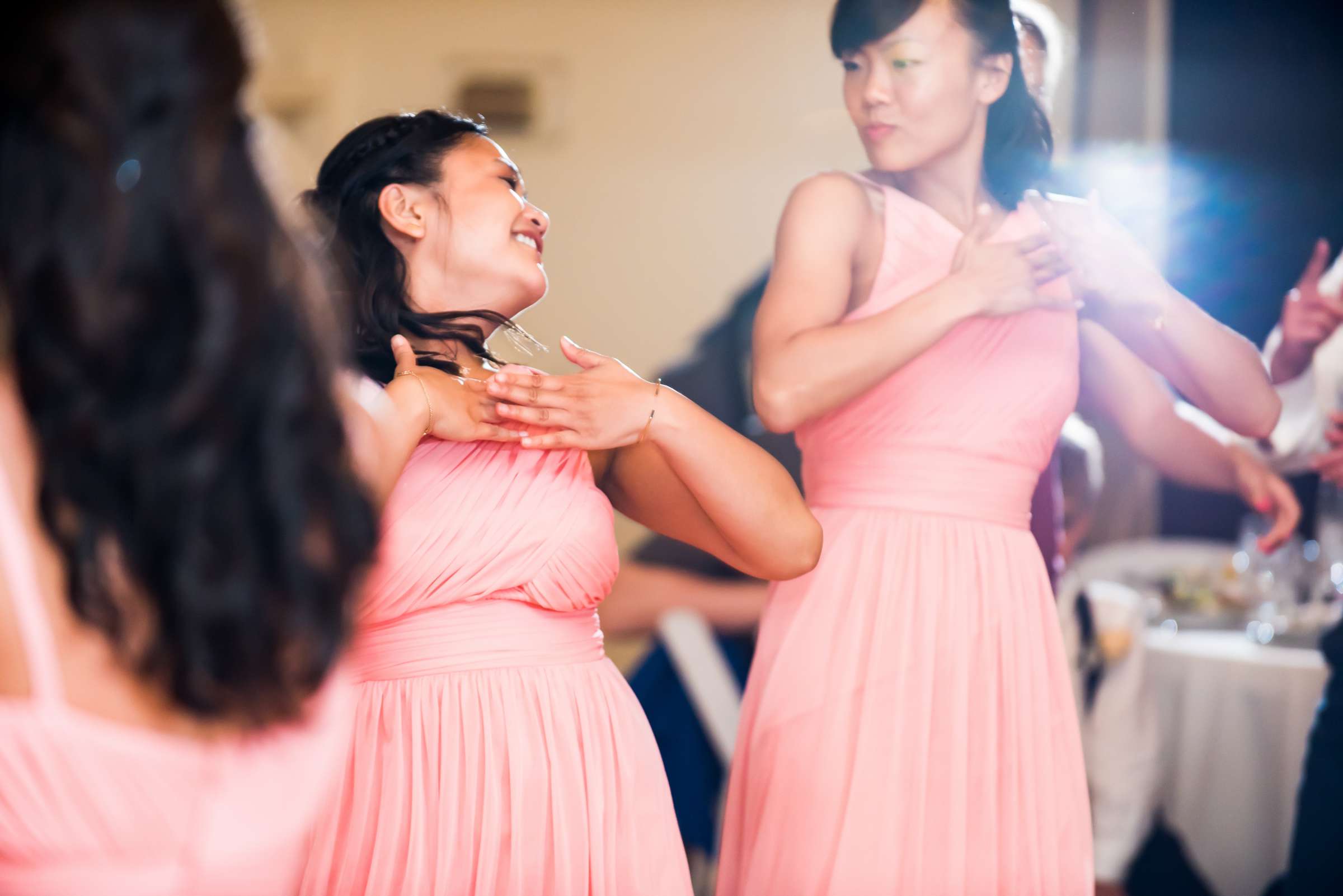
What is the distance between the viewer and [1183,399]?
1937mm

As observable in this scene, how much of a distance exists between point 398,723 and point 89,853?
448mm

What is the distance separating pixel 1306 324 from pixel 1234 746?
3.18 feet

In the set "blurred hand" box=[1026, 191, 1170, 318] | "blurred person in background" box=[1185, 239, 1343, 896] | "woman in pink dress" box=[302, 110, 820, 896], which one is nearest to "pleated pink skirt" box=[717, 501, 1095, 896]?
"woman in pink dress" box=[302, 110, 820, 896]

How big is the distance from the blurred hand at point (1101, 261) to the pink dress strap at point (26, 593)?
1.20m

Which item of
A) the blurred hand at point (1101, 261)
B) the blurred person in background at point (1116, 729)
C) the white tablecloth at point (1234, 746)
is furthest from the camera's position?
the blurred person in background at point (1116, 729)

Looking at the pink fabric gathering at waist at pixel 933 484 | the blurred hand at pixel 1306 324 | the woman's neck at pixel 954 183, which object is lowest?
the pink fabric gathering at waist at pixel 933 484

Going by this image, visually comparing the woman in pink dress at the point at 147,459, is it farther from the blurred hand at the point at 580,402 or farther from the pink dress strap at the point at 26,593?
the blurred hand at the point at 580,402

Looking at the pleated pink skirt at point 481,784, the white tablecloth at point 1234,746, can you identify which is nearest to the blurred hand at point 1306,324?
the white tablecloth at point 1234,746

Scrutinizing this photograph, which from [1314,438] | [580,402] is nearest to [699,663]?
[1314,438]

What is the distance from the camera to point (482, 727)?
1156 millimetres

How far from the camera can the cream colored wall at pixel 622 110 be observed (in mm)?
2355

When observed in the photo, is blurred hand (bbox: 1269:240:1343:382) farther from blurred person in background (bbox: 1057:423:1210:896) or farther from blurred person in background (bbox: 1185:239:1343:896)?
blurred person in background (bbox: 1057:423:1210:896)

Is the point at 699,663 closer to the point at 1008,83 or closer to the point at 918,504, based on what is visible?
the point at 918,504

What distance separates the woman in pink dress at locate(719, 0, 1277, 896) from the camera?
4.46 feet
